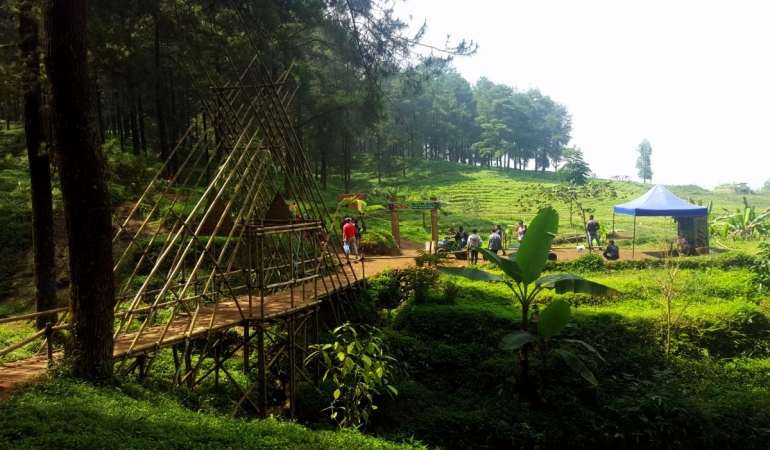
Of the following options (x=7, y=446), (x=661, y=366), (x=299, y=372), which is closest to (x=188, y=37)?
(x=299, y=372)

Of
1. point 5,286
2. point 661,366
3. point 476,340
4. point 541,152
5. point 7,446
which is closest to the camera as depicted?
point 7,446

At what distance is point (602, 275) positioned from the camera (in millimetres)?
14797

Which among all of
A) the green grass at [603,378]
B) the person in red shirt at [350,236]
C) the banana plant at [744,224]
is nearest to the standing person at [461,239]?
the person in red shirt at [350,236]

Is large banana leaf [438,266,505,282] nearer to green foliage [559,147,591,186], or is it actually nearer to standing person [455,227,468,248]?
standing person [455,227,468,248]

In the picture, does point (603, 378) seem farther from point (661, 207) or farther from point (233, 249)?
point (661, 207)

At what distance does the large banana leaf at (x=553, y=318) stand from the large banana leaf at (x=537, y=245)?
2.10ft

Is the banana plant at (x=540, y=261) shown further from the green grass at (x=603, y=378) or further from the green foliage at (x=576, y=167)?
the green foliage at (x=576, y=167)

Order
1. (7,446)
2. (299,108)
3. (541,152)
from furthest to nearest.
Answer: (541,152), (299,108), (7,446)

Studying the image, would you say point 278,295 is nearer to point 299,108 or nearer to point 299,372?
point 299,372

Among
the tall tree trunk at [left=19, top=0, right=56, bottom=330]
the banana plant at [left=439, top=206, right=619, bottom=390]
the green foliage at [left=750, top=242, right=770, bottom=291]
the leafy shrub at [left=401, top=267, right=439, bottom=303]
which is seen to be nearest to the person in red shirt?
the leafy shrub at [left=401, top=267, right=439, bottom=303]

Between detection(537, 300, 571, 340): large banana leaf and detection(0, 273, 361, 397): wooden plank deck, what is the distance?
422cm

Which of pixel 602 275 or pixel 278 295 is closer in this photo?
pixel 278 295

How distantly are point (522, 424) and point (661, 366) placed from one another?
141 inches

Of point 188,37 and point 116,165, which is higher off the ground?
point 188,37
